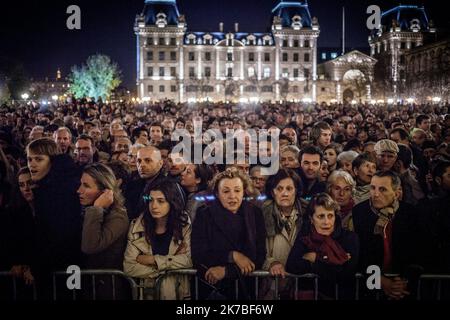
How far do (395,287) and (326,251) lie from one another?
2.70 feet

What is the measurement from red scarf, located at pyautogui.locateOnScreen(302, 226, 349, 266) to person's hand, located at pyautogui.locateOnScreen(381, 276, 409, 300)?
48cm

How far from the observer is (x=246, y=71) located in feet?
271

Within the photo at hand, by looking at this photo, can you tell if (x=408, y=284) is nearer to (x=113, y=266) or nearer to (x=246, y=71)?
(x=113, y=266)

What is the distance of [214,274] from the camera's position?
5.13 metres

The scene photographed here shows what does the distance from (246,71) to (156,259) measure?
78985 millimetres

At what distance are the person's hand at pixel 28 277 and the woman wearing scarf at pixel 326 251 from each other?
271 cm

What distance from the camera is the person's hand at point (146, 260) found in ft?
17.4

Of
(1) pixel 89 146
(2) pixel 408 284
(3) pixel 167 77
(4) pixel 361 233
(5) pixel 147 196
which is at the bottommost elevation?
(2) pixel 408 284

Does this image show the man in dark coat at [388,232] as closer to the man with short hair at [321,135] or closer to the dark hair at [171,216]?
the dark hair at [171,216]

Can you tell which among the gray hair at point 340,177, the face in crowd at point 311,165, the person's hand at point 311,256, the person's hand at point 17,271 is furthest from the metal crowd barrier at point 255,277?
the face in crowd at point 311,165

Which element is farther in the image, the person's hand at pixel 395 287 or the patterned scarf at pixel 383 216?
the patterned scarf at pixel 383 216

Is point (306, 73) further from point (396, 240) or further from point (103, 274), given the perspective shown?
point (103, 274)

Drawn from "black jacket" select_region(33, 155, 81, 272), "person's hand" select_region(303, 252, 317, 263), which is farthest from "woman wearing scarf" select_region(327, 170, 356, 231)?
"black jacket" select_region(33, 155, 81, 272)

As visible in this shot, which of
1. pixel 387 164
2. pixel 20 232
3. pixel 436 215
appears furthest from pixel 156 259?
pixel 387 164
